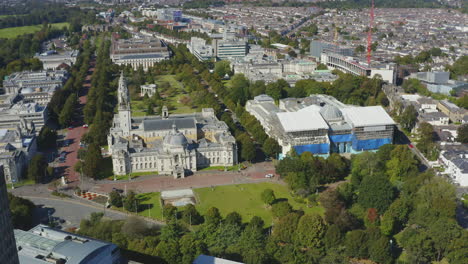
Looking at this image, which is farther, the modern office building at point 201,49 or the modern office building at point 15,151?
the modern office building at point 201,49

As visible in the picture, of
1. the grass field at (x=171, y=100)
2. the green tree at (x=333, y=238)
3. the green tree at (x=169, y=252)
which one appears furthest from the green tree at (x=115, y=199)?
the grass field at (x=171, y=100)

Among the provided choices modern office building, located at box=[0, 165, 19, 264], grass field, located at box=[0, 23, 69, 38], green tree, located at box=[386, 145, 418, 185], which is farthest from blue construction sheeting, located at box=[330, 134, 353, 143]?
grass field, located at box=[0, 23, 69, 38]

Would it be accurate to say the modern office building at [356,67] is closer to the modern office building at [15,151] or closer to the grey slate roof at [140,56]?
the grey slate roof at [140,56]

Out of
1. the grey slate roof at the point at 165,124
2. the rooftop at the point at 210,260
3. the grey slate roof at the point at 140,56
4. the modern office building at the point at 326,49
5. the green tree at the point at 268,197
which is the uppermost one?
the modern office building at the point at 326,49

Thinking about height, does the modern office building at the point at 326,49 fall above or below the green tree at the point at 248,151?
above

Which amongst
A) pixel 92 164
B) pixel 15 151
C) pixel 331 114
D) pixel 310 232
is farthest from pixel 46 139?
pixel 310 232

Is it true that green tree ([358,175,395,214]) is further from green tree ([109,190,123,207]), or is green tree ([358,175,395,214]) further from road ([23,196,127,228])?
green tree ([109,190,123,207])
